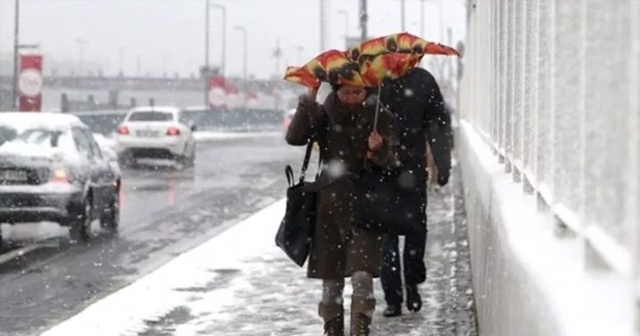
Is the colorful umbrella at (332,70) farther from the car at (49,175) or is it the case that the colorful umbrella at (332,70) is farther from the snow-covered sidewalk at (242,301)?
the car at (49,175)

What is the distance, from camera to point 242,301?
1027 centimetres

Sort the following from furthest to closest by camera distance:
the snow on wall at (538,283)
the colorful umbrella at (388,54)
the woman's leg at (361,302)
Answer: the colorful umbrella at (388,54), the woman's leg at (361,302), the snow on wall at (538,283)

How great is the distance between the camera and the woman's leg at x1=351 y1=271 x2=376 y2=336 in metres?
7.67

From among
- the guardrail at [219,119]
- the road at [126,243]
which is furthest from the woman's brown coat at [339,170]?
the guardrail at [219,119]

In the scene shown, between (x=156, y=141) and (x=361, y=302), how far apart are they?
29.5 m

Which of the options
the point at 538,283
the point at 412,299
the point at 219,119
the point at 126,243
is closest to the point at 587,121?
the point at 538,283

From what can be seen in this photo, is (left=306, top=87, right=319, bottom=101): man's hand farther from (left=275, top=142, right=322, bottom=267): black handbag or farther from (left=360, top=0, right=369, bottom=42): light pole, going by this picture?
(left=360, top=0, right=369, bottom=42): light pole

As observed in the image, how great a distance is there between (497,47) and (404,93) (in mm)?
866

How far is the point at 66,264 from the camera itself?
13.1 meters

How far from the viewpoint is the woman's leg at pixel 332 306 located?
775cm

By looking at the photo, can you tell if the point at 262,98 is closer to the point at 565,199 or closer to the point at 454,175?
the point at 454,175

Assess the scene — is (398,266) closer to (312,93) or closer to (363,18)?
(312,93)

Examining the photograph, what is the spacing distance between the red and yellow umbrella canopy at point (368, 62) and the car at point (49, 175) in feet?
24.7

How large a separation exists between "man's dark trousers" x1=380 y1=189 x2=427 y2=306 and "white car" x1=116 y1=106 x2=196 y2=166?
88.6 feet
